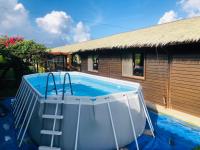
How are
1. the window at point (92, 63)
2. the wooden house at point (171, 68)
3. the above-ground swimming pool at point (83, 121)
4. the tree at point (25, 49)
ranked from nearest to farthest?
the above-ground swimming pool at point (83, 121) → the wooden house at point (171, 68) → the window at point (92, 63) → the tree at point (25, 49)

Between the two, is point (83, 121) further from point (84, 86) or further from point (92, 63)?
point (92, 63)

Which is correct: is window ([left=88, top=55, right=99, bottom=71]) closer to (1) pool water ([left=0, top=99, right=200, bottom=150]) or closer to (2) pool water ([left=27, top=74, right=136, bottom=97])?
(2) pool water ([left=27, top=74, right=136, bottom=97])

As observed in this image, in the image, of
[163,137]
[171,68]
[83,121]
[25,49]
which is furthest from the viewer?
[25,49]

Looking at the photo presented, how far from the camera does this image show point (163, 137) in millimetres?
8531

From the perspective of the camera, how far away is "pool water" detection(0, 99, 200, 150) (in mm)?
7801

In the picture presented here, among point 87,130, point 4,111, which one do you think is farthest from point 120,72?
point 87,130

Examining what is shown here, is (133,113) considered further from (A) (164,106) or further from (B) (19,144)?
(A) (164,106)

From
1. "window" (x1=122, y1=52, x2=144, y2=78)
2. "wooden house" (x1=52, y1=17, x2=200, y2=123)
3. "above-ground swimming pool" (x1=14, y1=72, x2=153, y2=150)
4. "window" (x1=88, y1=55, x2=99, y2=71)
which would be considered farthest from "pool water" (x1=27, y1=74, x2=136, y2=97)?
"window" (x1=88, y1=55, x2=99, y2=71)

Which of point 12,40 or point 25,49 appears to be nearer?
point 25,49

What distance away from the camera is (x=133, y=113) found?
827 cm

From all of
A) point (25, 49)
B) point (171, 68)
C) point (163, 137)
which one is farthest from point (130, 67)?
point (25, 49)

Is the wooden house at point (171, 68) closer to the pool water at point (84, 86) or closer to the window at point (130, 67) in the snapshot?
the window at point (130, 67)

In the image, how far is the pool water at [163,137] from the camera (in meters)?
7.80

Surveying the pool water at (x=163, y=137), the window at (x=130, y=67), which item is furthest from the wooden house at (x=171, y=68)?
the pool water at (x=163, y=137)
